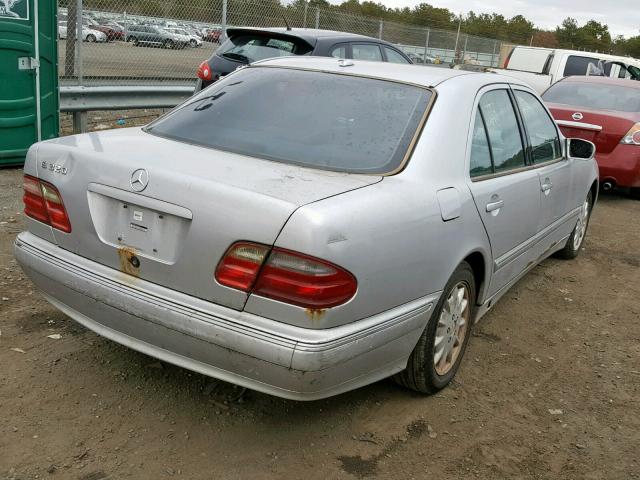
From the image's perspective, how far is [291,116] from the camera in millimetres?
3334

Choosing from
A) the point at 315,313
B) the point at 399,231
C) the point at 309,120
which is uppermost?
the point at 309,120

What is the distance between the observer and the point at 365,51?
8.66 m

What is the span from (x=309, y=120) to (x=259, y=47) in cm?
511

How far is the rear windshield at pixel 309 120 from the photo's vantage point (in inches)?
121

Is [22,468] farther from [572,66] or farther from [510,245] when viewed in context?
[572,66]

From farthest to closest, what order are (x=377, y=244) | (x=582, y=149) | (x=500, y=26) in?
(x=500, y=26), (x=582, y=149), (x=377, y=244)

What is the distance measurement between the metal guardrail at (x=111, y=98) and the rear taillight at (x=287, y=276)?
6.34 metres

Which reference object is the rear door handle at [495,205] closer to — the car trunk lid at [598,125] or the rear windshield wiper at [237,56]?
the car trunk lid at [598,125]

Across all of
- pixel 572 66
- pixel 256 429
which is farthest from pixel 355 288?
pixel 572 66

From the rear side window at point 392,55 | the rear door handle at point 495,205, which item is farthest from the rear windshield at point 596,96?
the rear door handle at point 495,205

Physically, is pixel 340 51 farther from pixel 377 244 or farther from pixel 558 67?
pixel 558 67

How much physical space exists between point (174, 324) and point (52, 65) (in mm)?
5608

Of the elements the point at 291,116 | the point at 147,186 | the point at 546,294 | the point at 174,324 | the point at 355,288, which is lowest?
the point at 546,294

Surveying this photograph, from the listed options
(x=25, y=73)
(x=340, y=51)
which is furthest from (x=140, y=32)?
(x=340, y=51)
